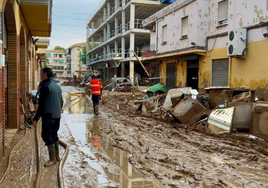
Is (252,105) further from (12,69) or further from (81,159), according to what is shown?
(12,69)

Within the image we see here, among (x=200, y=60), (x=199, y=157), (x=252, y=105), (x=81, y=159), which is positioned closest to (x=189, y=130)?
(x=252, y=105)

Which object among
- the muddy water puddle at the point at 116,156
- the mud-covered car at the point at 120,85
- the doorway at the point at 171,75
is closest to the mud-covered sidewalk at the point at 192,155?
the muddy water puddle at the point at 116,156

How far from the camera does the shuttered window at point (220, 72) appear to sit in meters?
13.3

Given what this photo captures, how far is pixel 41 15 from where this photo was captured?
9617 millimetres

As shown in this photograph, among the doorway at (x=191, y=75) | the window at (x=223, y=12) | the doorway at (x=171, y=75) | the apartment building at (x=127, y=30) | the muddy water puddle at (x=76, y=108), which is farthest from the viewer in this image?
the apartment building at (x=127, y=30)

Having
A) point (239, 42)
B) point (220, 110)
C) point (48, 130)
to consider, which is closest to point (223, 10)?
point (239, 42)

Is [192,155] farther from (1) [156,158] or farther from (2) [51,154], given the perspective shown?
(2) [51,154]

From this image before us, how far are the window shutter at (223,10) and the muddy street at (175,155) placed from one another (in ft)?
24.1

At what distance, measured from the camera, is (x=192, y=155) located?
5578mm

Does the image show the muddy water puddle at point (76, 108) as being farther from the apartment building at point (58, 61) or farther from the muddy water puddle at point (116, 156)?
the apartment building at point (58, 61)

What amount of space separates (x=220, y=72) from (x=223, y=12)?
306 centimetres

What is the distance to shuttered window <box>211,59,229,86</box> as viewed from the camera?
522 inches

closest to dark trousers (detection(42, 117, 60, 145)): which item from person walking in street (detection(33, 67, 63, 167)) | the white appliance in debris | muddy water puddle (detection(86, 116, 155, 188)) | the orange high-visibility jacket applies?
person walking in street (detection(33, 67, 63, 167))

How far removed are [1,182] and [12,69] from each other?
4.58m
